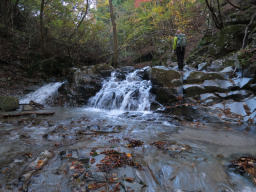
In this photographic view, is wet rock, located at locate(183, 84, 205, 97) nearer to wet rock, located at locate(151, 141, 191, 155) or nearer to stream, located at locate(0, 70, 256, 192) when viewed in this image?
stream, located at locate(0, 70, 256, 192)

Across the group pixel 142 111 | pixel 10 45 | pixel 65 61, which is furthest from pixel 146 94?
pixel 10 45

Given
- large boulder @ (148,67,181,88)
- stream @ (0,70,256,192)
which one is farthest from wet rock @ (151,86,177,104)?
stream @ (0,70,256,192)

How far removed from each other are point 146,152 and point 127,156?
1.46ft

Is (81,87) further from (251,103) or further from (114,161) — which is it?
(251,103)

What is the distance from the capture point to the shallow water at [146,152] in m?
2.19

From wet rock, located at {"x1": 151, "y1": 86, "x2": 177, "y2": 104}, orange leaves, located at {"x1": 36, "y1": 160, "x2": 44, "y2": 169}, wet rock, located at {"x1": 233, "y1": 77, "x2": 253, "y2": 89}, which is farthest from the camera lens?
wet rock, located at {"x1": 151, "y1": 86, "x2": 177, "y2": 104}

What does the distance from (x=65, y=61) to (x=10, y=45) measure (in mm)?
4029

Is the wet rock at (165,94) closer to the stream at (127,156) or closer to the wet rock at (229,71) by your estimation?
the stream at (127,156)

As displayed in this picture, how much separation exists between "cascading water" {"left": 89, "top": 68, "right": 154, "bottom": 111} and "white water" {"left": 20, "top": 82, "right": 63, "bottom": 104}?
288 centimetres

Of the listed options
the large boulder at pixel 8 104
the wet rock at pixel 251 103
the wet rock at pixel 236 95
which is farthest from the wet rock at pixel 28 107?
the wet rock at pixel 251 103

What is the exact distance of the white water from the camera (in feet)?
32.1

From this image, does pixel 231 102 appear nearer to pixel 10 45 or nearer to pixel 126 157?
pixel 126 157

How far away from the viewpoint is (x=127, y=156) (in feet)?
9.43

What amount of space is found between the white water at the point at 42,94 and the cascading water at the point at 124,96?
2881 mm
